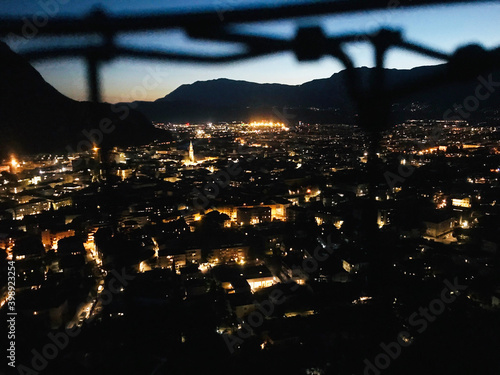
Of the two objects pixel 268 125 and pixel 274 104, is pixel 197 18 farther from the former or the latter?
pixel 274 104

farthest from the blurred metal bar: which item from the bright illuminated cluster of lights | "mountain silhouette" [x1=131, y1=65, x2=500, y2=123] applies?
the bright illuminated cluster of lights

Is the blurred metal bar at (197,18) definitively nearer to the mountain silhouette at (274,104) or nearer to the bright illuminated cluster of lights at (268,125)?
the mountain silhouette at (274,104)

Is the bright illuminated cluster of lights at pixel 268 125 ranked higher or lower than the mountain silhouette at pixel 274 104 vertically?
lower

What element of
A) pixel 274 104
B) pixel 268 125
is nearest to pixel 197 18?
pixel 268 125

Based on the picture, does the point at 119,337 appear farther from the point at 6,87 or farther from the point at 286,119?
the point at 286,119

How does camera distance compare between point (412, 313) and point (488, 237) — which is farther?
point (488, 237)

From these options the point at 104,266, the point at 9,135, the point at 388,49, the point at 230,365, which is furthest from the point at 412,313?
the point at 9,135

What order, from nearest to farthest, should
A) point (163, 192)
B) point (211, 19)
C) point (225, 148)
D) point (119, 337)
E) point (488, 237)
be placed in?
point (211, 19) → point (119, 337) → point (488, 237) → point (163, 192) → point (225, 148)

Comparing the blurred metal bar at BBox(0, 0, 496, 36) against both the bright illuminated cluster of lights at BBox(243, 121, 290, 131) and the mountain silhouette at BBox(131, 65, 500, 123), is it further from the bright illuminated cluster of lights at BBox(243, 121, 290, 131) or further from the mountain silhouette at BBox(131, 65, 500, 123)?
the bright illuminated cluster of lights at BBox(243, 121, 290, 131)

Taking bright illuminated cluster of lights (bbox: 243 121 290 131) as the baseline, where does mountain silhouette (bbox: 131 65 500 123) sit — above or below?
above

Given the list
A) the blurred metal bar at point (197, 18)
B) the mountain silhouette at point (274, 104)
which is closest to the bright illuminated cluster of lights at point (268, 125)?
the mountain silhouette at point (274, 104)

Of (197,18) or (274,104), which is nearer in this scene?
(197,18)
